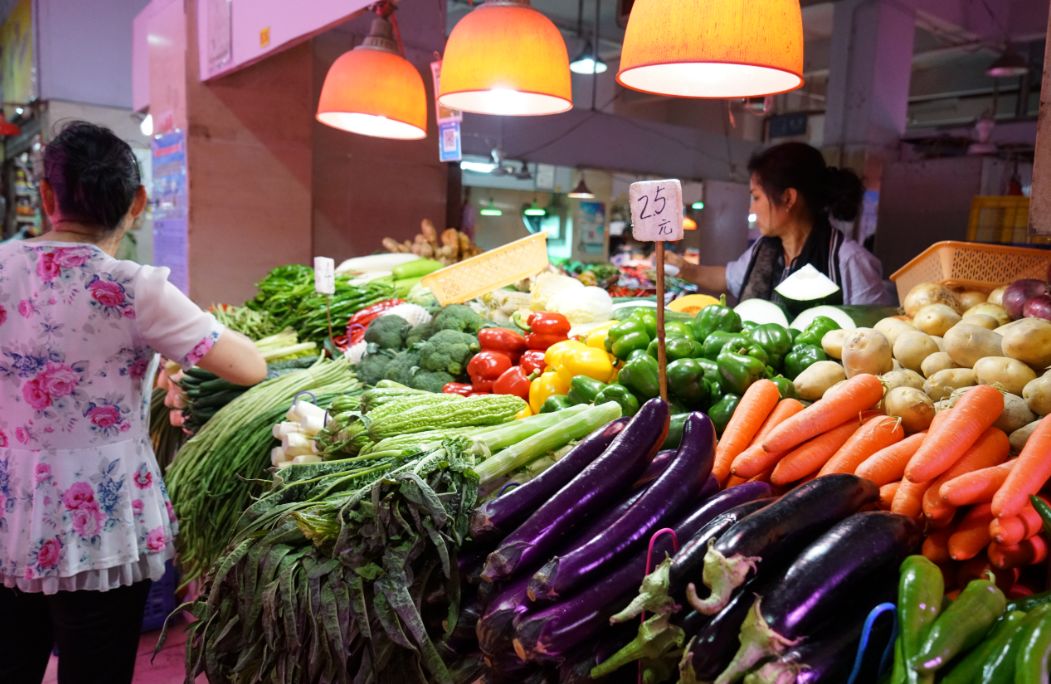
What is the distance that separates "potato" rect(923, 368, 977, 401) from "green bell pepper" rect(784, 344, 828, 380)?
33 centimetres

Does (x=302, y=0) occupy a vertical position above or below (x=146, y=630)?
above

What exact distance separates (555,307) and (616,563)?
2018mm

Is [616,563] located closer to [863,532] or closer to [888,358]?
[863,532]

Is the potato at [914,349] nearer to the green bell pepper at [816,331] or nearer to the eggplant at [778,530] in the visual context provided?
the green bell pepper at [816,331]

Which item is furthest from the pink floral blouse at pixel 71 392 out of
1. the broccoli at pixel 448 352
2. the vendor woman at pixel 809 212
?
the vendor woman at pixel 809 212

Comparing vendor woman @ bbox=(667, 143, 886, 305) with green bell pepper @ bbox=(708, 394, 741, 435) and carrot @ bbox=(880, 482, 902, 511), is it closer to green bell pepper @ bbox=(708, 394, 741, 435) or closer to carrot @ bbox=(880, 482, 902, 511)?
green bell pepper @ bbox=(708, 394, 741, 435)

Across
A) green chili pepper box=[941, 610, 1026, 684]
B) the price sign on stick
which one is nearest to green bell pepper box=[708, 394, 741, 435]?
the price sign on stick

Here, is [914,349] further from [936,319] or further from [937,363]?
[936,319]

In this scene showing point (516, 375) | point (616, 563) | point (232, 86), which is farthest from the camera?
point (232, 86)

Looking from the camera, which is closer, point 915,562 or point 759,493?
point 915,562

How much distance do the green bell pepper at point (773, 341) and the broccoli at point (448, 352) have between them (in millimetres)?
1180

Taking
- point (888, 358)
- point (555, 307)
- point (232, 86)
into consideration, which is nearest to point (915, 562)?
point (888, 358)

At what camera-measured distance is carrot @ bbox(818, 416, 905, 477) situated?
1590 mm

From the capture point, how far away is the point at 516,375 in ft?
8.78
